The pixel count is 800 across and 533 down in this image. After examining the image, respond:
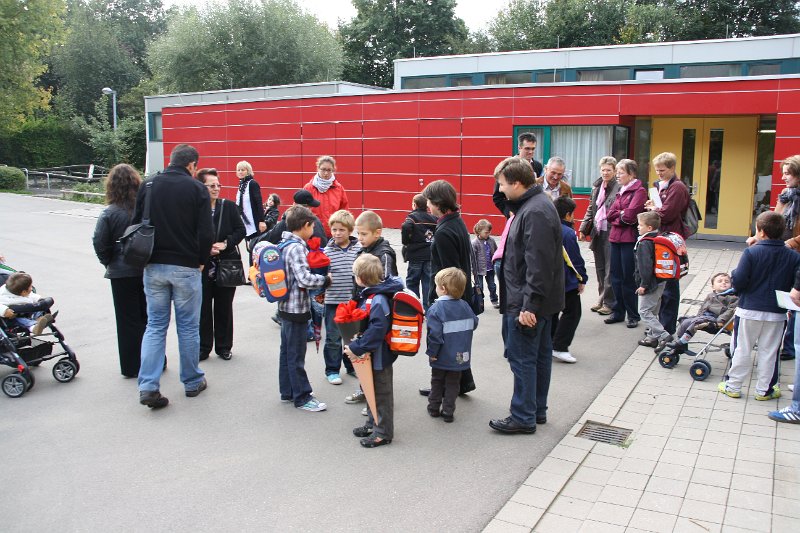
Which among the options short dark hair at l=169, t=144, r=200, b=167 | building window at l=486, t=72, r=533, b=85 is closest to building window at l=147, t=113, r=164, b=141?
building window at l=486, t=72, r=533, b=85

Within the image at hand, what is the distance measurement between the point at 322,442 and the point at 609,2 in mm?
46085

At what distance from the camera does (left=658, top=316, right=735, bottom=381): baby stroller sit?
6621mm

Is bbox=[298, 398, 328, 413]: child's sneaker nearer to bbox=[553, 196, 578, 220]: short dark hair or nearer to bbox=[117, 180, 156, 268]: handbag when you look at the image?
bbox=[117, 180, 156, 268]: handbag

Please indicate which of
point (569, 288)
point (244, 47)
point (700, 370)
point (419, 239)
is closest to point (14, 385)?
point (419, 239)

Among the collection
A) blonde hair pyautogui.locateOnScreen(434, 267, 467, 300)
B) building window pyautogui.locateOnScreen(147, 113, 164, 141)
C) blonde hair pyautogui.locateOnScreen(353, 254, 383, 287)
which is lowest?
blonde hair pyautogui.locateOnScreen(434, 267, 467, 300)

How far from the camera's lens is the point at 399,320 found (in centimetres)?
514

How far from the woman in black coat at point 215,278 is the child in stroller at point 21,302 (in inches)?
56.3

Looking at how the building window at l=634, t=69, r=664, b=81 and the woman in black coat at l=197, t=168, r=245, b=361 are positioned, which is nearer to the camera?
the woman in black coat at l=197, t=168, r=245, b=361

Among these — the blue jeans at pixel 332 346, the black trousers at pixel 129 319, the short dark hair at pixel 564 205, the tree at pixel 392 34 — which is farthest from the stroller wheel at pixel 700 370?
the tree at pixel 392 34

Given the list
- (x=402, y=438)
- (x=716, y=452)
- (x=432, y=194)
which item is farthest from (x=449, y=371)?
(x=716, y=452)

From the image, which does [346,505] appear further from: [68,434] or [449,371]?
[68,434]

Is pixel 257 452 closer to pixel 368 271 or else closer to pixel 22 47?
pixel 368 271

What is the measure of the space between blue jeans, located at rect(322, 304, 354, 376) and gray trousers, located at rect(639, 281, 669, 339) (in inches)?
124

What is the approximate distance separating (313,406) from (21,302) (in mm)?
2925
